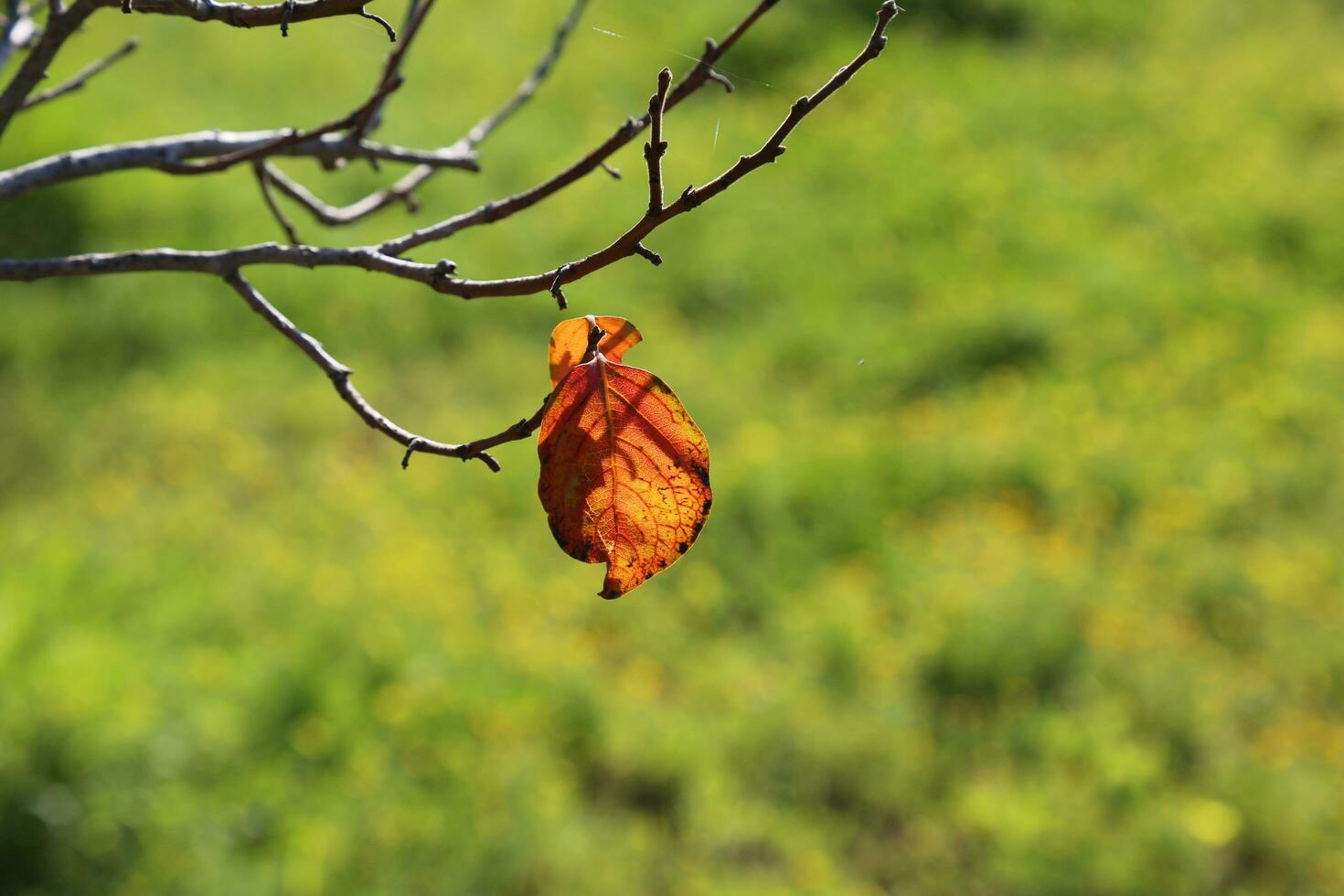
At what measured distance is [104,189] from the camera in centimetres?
550

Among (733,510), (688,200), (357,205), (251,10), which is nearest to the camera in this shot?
(688,200)

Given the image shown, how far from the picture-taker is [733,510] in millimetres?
4367

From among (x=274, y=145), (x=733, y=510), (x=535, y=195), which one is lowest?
(x=535, y=195)

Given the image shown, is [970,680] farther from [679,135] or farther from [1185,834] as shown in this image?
[679,135]

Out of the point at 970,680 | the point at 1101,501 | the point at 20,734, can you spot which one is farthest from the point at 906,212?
the point at 20,734

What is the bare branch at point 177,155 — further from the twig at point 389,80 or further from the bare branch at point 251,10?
the bare branch at point 251,10

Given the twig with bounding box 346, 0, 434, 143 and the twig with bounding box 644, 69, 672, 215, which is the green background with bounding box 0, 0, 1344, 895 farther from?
the twig with bounding box 644, 69, 672, 215

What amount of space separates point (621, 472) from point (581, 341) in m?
0.08

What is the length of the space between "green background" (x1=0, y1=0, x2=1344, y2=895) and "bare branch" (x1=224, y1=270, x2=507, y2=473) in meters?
0.98

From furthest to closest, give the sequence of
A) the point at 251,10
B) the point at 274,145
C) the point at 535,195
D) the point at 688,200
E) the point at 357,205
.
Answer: the point at 357,205 → the point at 274,145 → the point at 535,195 → the point at 251,10 → the point at 688,200

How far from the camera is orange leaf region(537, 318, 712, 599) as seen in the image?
0.70 metres

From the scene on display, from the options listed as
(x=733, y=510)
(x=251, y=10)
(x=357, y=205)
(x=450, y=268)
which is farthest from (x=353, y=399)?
(x=733, y=510)

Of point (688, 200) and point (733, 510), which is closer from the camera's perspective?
point (688, 200)

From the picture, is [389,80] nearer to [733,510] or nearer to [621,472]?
[621,472]
